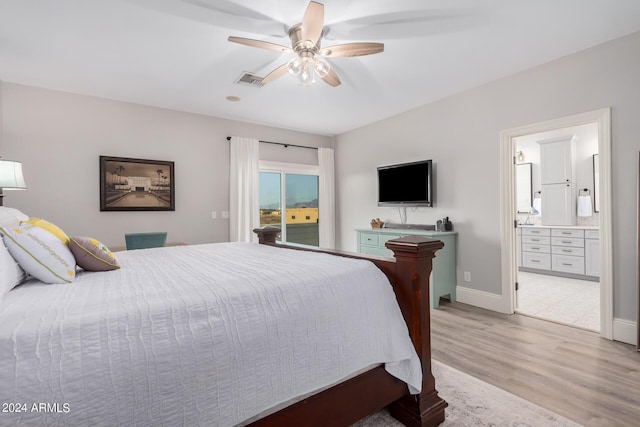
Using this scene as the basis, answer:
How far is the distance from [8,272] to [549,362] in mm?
3266

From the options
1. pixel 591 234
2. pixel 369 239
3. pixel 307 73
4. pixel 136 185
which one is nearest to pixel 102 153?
pixel 136 185

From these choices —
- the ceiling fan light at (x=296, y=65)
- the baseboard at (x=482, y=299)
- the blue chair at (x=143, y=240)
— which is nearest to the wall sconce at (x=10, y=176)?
the blue chair at (x=143, y=240)

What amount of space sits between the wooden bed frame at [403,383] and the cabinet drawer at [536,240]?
16.3ft

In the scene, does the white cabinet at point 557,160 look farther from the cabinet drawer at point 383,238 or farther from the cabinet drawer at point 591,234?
the cabinet drawer at point 383,238

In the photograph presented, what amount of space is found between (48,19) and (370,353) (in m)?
3.15

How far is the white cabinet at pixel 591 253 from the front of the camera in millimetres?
4656

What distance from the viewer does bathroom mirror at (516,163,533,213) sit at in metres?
6.07

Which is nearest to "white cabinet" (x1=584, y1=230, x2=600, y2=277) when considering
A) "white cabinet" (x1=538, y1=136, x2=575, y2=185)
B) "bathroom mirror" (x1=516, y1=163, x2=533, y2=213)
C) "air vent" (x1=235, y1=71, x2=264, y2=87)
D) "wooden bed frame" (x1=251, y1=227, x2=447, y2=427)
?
"white cabinet" (x1=538, y1=136, x2=575, y2=185)

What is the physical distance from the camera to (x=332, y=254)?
1.99 m

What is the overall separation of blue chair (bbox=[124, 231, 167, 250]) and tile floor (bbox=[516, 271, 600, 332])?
413 cm

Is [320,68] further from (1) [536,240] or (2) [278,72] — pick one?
(1) [536,240]

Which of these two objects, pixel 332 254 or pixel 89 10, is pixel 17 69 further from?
pixel 332 254

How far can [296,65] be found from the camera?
2.37m

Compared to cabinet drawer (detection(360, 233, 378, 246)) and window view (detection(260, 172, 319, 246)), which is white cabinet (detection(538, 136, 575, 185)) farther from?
window view (detection(260, 172, 319, 246))
